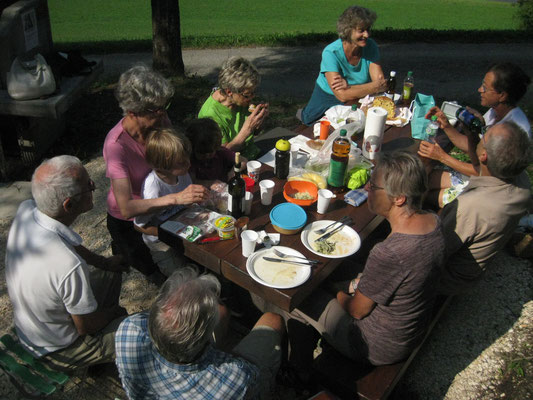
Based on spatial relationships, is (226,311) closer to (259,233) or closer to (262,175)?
(259,233)

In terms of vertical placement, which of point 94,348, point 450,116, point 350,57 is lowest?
point 94,348

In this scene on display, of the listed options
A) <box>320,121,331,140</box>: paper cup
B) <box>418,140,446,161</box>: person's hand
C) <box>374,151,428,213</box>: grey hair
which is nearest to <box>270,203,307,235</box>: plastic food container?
<box>374,151,428,213</box>: grey hair

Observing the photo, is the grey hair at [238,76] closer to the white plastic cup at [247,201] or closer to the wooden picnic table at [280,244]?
the wooden picnic table at [280,244]

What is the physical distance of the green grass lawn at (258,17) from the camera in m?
19.0

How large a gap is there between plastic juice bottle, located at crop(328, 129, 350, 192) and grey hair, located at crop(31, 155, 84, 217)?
1.84m

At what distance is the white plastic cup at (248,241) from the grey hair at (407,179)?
874 millimetres

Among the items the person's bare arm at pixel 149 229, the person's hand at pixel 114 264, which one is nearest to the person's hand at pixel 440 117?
the person's bare arm at pixel 149 229

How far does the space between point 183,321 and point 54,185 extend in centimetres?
119

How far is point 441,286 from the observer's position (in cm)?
308

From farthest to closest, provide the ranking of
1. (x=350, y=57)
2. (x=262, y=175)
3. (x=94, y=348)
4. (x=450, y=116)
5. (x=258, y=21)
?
(x=258, y=21)
(x=350, y=57)
(x=450, y=116)
(x=262, y=175)
(x=94, y=348)

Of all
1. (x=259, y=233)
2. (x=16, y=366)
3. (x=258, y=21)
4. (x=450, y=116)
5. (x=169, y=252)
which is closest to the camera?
(x=16, y=366)

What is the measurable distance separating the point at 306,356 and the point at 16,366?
1.78 meters

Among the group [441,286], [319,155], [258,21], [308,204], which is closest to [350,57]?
[319,155]

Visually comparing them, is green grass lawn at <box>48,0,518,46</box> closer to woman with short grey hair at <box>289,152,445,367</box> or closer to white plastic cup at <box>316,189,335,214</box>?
white plastic cup at <box>316,189,335,214</box>
